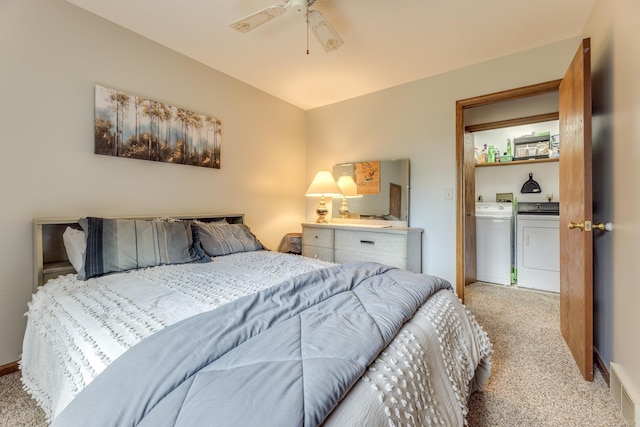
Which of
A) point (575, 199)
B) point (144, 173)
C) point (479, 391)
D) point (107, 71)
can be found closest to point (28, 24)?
point (107, 71)

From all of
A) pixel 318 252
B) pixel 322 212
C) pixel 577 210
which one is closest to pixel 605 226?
pixel 577 210

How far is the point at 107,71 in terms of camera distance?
2053 millimetres

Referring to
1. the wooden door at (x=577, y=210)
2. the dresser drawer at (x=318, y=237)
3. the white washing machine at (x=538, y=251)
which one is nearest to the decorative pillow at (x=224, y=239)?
the dresser drawer at (x=318, y=237)

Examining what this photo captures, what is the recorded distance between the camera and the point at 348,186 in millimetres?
3436

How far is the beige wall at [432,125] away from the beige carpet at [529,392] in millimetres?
809

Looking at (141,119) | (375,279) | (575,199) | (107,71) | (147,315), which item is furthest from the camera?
(141,119)

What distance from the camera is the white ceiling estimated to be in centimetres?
189

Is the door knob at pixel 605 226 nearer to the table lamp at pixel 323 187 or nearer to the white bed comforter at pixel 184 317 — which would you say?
the white bed comforter at pixel 184 317

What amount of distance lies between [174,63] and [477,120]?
133 inches

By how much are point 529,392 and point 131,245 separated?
8.15ft

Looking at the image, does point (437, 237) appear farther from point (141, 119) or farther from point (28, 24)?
point (28, 24)

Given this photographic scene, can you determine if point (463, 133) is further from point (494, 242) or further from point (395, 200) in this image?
point (494, 242)

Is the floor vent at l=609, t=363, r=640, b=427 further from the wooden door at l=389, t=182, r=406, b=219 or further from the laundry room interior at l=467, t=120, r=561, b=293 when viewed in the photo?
the laundry room interior at l=467, t=120, r=561, b=293

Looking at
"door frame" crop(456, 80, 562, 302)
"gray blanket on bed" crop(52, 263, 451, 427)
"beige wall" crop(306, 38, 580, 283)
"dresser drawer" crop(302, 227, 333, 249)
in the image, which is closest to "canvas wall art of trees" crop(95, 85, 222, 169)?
"dresser drawer" crop(302, 227, 333, 249)
